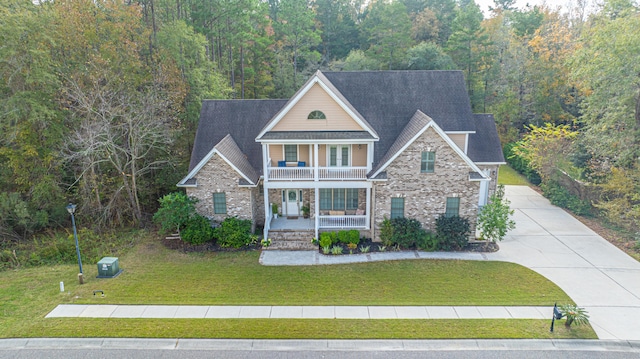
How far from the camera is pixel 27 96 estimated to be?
1995 cm

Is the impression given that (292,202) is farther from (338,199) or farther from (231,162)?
(231,162)

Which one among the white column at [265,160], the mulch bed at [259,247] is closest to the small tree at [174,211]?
the mulch bed at [259,247]

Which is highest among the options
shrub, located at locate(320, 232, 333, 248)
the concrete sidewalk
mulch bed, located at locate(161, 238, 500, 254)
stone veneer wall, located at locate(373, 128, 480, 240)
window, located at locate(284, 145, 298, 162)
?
window, located at locate(284, 145, 298, 162)

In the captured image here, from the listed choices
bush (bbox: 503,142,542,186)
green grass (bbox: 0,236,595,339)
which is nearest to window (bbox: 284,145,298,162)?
green grass (bbox: 0,236,595,339)

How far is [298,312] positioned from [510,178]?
2648 centimetres

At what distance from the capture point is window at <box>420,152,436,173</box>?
18219mm

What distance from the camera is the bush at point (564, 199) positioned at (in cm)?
2359

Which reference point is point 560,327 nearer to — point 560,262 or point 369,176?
point 560,262

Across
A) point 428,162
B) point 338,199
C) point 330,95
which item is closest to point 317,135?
point 330,95

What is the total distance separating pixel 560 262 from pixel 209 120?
19619mm

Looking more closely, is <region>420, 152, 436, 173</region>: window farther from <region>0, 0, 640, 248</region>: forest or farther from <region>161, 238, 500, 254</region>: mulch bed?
<region>0, 0, 640, 248</region>: forest

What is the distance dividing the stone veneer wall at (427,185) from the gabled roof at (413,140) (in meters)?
0.20

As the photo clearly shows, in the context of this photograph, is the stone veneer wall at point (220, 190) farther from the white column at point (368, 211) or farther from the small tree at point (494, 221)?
the small tree at point (494, 221)

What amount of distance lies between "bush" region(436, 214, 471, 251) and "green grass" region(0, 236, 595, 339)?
148cm
